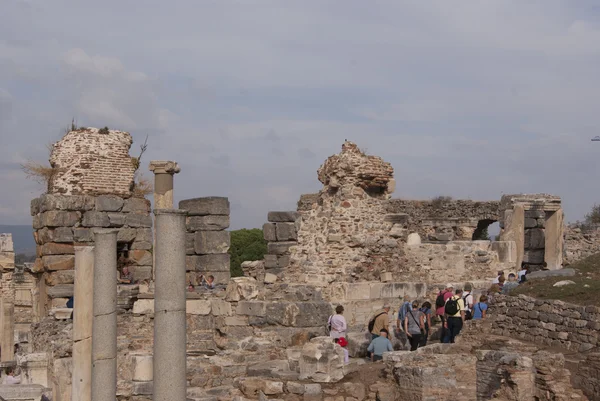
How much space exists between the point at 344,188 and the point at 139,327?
4452 mm

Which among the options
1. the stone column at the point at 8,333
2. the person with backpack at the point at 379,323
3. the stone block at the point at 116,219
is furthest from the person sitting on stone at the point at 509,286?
the stone column at the point at 8,333

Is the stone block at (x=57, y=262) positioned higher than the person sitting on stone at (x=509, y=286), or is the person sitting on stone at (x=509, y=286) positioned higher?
the stone block at (x=57, y=262)

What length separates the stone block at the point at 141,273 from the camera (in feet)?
57.9

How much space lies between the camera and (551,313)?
12250mm

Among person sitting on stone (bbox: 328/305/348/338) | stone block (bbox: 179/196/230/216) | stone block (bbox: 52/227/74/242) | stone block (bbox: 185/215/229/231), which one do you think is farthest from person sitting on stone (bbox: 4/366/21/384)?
person sitting on stone (bbox: 328/305/348/338)

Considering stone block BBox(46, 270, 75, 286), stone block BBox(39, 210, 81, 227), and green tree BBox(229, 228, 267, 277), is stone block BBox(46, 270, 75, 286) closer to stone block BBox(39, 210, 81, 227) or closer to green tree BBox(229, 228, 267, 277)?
stone block BBox(39, 210, 81, 227)

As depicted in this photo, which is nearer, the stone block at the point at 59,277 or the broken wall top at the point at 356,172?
the broken wall top at the point at 356,172

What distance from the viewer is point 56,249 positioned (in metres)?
17.0

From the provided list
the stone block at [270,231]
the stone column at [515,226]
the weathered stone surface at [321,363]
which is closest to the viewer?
the weathered stone surface at [321,363]

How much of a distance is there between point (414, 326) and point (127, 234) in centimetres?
714

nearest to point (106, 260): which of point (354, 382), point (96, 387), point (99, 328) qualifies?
point (99, 328)

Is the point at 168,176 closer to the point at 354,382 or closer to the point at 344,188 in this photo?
the point at 344,188

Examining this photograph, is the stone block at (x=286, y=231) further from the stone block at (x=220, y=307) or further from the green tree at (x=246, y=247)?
the green tree at (x=246, y=247)

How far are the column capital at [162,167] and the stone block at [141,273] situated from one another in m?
3.05
